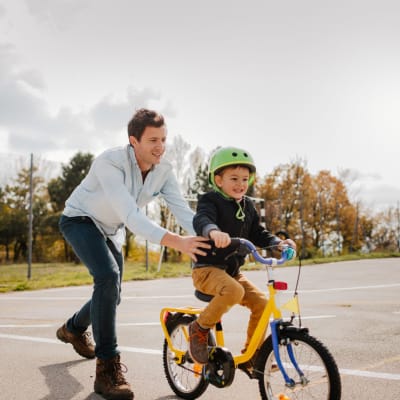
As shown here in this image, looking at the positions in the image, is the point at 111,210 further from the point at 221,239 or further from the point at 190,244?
the point at 221,239

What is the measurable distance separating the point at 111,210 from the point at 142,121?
74 cm

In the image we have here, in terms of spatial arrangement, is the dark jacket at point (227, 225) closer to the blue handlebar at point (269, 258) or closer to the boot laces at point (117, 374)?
the blue handlebar at point (269, 258)

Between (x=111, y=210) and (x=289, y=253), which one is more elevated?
(x=111, y=210)

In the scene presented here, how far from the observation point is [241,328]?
5906 millimetres

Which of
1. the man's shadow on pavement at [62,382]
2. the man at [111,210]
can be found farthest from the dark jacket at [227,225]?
the man's shadow on pavement at [62,382]

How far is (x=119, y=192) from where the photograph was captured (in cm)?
335

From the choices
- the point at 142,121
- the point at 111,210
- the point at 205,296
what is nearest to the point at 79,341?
the point at 111,210

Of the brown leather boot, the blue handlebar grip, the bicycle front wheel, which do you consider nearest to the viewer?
the bicycle front wheel

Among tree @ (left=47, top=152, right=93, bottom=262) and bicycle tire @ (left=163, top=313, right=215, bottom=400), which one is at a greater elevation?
tree @ (left=47, top=152, right=93, bottom=262)

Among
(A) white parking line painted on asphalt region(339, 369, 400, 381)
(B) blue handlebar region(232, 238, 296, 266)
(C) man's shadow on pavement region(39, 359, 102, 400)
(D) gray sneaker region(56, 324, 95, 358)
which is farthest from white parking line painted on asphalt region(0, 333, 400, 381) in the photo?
(B) blue handlebar region(232, 238, 296, 266)

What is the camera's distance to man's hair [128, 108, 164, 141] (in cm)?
352

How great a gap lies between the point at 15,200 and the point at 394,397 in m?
42.3

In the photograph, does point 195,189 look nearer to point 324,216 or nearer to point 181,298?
point 324,216

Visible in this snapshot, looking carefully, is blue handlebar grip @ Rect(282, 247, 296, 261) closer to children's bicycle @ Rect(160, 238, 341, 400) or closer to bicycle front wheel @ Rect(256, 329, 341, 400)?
children's bicycle @ Rect(160, 238, 341, 400)
